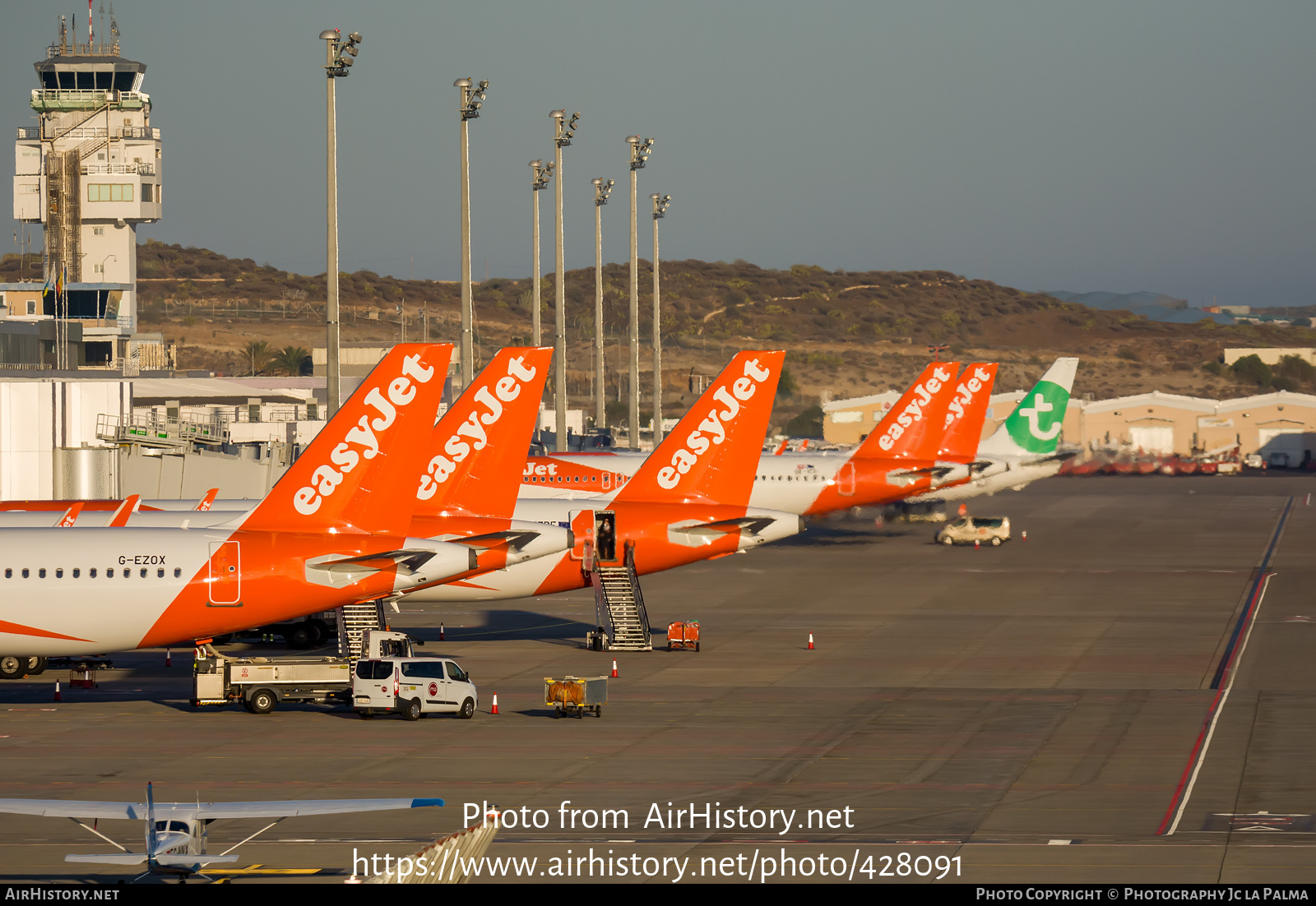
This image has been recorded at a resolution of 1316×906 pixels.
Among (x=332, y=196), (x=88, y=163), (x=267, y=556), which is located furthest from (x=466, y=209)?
(x=88, y=163)

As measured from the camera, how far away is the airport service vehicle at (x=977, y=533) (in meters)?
89.5

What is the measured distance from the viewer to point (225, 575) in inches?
1544

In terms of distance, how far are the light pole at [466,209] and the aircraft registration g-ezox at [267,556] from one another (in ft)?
100.0

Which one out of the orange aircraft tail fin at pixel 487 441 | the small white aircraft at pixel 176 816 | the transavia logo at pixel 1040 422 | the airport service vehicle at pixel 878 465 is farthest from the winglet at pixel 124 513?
the transavia logo at pixel 1040 422

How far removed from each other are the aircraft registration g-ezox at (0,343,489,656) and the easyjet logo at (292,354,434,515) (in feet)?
0.09

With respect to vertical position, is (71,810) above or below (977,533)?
above

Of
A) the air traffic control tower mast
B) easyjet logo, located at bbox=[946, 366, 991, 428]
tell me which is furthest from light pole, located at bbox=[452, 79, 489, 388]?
the air traffic control tower mast

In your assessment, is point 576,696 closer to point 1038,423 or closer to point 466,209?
point 466,209

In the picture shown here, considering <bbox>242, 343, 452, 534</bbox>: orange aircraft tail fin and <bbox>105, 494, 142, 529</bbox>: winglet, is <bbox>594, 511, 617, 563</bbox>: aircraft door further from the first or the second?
<bbox>105, 494, 142, 529</bbox>: winglet

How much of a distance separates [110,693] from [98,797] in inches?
544

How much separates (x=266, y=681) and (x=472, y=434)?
11253 millimetres

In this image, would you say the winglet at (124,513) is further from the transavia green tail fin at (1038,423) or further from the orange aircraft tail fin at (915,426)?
the transavia green tail fin at (1038,423)

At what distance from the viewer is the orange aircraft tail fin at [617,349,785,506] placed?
54500mm

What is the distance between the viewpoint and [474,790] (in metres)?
31.1
